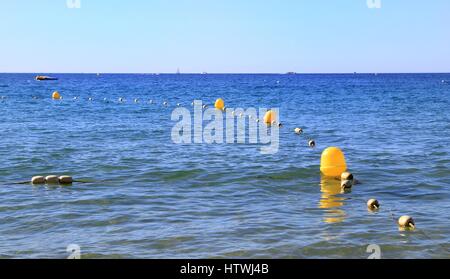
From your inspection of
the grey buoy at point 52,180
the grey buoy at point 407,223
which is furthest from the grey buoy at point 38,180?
the grey buoy at point 407,223

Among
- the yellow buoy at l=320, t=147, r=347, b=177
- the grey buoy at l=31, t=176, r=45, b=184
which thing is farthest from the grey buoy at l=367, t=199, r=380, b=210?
the grey buoy at l=31, t=176, r=45, b=184

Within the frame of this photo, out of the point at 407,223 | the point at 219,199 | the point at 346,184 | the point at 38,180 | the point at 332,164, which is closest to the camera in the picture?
the point at 407,223

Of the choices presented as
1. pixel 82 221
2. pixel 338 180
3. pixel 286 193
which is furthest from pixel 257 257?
pixel 338 180

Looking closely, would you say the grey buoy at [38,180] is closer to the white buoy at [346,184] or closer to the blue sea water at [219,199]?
the blue sea water at [219,199]

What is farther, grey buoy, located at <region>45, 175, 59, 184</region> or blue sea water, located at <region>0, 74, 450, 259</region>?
grey buoy, located at <region>45, 175, 59, 184</region>

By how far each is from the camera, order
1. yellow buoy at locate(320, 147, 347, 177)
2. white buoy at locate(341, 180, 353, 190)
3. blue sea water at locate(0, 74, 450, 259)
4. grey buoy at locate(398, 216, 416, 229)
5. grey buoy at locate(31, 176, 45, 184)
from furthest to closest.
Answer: yellow buoy at locate(320, 147, 347, 177) < grey buoy at locate(31, 176, 45, 184) < white buoy at locate(341, 180, 353, 190) < grey buoy at locate(398, 216, 416, 229) < blue sea water at locate(0, 74, 450, 259)

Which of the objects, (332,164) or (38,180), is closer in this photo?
(38,180)

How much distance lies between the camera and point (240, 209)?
11.4 metres

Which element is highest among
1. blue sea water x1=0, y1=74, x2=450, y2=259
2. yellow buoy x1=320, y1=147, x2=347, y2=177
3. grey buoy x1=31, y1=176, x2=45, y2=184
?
yellow buoy x1=320, y1=147, x2=347, y2=177

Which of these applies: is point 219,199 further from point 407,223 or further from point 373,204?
point 407,223

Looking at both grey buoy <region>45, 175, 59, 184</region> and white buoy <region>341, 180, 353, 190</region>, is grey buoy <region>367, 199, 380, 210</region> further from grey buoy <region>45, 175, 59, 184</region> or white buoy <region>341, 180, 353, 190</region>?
grey buoy <region>45, 175, 59, 184</region>

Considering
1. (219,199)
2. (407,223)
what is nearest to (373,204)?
(407,223)

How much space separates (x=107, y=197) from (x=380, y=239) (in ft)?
19.4
